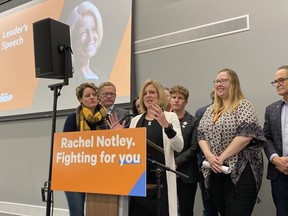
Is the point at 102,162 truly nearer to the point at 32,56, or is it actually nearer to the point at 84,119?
the point at 84,119

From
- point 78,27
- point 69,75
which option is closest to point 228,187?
point 69,75

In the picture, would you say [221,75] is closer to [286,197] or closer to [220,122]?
[220,122]

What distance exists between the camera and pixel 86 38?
14.3ft

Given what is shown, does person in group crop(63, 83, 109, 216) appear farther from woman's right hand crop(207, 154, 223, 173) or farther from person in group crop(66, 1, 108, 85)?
person in group crop(66, 1, 108, 85)

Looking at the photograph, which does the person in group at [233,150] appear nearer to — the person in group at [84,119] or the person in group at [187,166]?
the person in group at [187,166]

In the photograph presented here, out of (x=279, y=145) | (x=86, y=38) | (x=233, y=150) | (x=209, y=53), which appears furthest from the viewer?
(x=86, y=38)

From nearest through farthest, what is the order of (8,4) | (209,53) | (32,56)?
(209,53), (32,56), (8,4)

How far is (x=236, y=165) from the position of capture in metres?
2.05

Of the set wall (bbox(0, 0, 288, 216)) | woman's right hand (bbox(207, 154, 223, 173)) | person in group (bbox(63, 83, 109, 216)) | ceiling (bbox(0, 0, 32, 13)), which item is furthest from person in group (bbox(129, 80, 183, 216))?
ceiling (bbox(0, 0, 32, 13))

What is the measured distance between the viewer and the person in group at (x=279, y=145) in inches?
88.1

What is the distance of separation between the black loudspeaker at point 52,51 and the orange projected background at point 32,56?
1461 mm

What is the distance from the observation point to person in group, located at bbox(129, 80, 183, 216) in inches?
75.2

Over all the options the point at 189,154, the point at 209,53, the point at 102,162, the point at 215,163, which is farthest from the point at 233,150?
the point at 209,53

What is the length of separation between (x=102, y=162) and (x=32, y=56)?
3.75m
